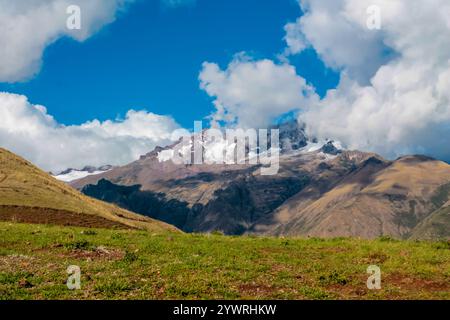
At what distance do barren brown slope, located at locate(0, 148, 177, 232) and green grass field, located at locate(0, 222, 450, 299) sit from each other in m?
45.7

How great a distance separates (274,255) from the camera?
35.7m

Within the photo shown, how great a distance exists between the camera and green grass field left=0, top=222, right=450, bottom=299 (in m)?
24.9

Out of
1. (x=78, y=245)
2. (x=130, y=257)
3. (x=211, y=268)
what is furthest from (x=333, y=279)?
(x=78, y=245)

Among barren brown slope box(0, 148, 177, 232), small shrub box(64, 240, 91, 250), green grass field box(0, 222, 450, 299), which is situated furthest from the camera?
barren brown slope box(0, 148, 177, 232)

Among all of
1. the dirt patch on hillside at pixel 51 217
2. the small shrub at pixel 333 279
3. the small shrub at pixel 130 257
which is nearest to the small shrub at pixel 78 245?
the small shrub at pixel 130 257

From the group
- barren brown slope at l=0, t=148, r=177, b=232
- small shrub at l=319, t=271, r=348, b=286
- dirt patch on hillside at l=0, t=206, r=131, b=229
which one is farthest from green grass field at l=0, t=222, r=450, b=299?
barren brown slope at l=0, t=148, r=177, b=232

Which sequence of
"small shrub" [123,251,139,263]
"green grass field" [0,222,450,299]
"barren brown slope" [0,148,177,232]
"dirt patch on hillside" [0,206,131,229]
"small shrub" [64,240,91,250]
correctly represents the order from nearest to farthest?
"green grass field" [0,222,450,299] → "small shrub" [123,251,139,263] → "small shrub" [64,240,91,250] → "dirt patch on hillside" [0,206,131,229] → "barren brown slope" [0,148,177,232]

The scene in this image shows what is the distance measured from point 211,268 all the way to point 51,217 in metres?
63.1

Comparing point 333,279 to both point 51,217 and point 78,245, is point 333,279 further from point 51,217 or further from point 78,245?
point 51,217

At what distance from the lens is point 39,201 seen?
9950 centimetres

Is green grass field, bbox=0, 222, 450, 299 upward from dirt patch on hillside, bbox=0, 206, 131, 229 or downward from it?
downward

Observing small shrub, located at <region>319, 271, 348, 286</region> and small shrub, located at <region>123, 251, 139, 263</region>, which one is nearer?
small shrub, located at <region>319, 271, 348, 286</region>

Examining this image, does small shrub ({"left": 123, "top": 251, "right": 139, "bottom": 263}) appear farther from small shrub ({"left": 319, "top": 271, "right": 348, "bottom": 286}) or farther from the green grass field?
small shrub ({"left": 319, "top": 271, "right": 348, "bottom": 286})

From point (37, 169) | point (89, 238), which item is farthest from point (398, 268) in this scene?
point (37, 169)
